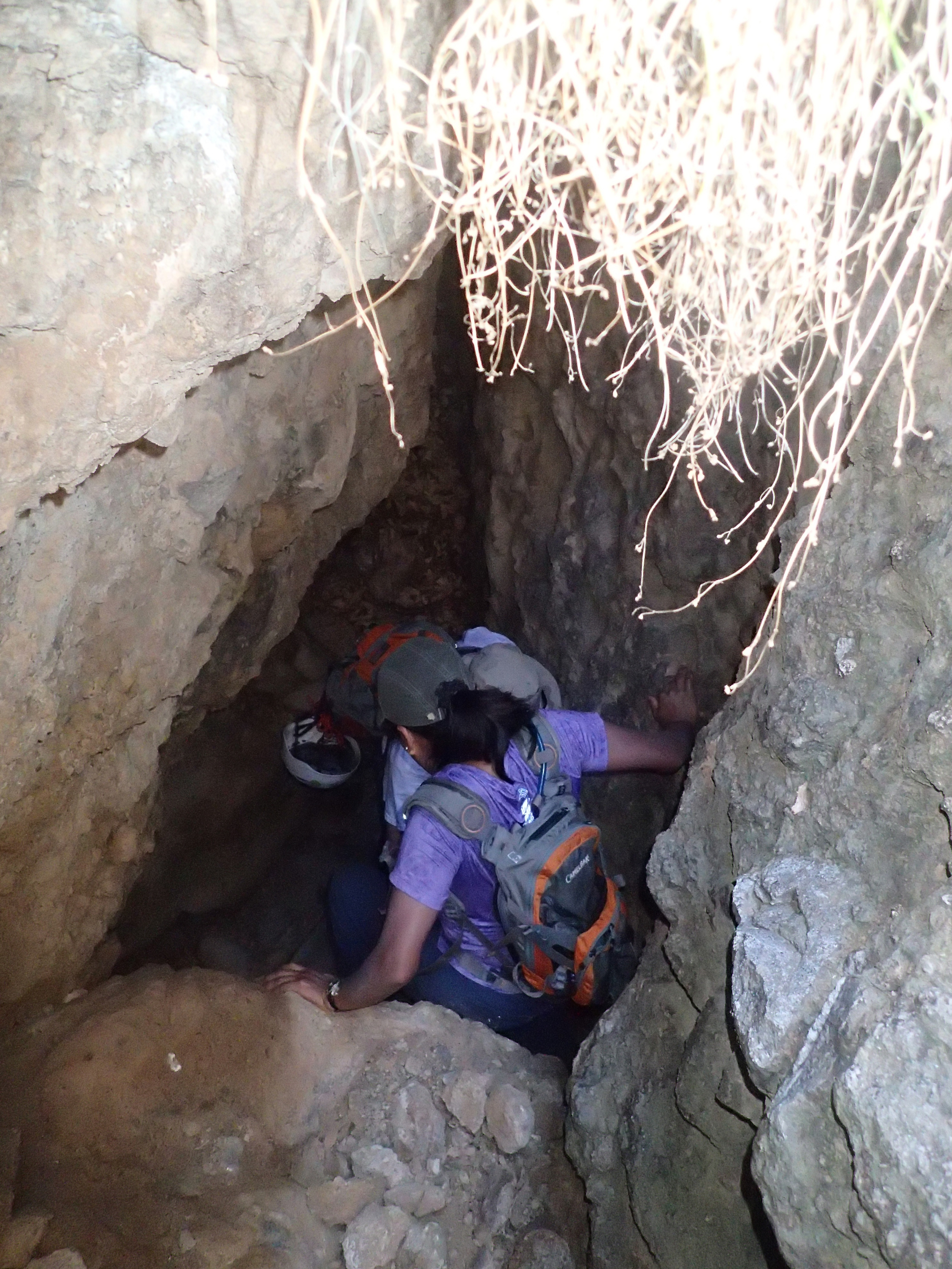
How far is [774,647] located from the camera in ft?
6.14

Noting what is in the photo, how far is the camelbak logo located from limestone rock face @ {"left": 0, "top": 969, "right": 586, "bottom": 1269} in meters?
0.52

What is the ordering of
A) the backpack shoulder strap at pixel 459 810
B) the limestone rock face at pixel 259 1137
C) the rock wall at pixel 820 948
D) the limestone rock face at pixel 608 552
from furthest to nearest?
the limestone rock face at pixel 608 552 < the backpack shoulder strap at pixel 459 810 < the limestone rock face at pixel 259 1137 < the rock wall at pixel 820 948

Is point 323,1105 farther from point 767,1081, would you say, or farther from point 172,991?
point 767,1081

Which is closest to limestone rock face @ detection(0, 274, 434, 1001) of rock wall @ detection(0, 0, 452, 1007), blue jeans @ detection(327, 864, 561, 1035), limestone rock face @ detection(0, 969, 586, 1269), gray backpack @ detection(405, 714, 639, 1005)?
rock wall @ detection(0, 0, 452, 1007)

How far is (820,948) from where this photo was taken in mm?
1521

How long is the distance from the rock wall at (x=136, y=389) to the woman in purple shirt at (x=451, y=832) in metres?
0.64

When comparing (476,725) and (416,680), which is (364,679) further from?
(476,725)

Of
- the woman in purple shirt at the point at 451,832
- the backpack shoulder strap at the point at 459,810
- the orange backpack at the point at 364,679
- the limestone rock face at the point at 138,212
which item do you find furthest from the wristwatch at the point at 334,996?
the limestone rock face at the point at 138,212

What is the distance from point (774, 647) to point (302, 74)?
4.37 feet

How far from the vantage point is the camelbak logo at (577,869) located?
2383 millimetres

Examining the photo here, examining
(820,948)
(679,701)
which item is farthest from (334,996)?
(820,948)

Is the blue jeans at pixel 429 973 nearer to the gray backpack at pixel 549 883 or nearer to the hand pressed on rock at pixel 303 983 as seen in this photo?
the gray backpack at pixel 549 883

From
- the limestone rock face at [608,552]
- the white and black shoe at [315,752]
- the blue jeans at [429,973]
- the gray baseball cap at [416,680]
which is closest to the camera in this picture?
the gray baseball cap at [416,680]

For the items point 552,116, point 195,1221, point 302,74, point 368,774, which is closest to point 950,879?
point 552,116
